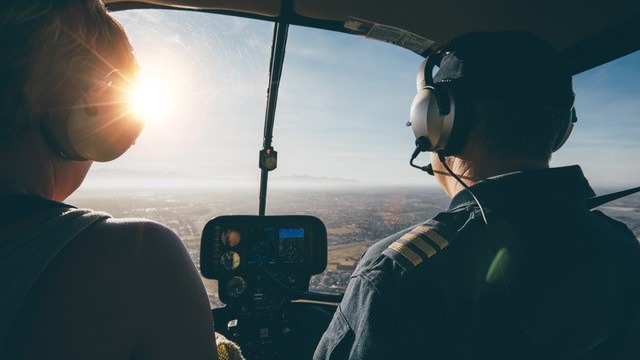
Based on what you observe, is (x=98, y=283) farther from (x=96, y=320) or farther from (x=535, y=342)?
(x=535, y=342)

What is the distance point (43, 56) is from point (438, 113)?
0.94 m

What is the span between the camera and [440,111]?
99 centimetres

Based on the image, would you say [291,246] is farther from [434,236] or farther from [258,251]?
[434,236]

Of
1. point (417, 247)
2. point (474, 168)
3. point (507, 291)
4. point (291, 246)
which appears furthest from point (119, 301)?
point (291, 246)

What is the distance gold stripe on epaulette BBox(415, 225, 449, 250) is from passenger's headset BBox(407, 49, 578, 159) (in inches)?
10.8

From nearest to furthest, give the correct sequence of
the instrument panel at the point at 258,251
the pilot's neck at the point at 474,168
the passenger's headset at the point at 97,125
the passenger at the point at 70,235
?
the passenger at the point at 70,235 < the passenger's headset at the point at 97,125 < the pilot's neck at the point at 474,168 < the instrument panel at the point at 258,251

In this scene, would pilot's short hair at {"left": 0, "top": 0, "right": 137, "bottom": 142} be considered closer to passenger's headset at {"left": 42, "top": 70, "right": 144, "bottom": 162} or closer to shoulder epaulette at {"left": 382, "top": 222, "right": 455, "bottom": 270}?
passenger's headset at {"left": 42, "top": 70, "right": 144, "bottom": 162}

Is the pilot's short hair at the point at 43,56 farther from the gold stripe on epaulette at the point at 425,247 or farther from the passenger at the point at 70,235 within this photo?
the gold stripe on epaulette at the point at 425,247

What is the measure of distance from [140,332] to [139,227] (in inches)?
6.4

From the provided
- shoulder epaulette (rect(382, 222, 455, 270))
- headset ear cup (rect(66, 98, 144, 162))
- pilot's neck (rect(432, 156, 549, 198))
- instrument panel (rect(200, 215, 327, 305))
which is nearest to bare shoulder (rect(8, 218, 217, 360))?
headset ear cup (rect(66, 98, 144, 162))

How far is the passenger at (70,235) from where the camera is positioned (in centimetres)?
48

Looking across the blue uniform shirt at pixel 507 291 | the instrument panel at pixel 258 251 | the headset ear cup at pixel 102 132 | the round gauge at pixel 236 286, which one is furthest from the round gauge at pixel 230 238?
the blue uniform shirt at pixel 507 291

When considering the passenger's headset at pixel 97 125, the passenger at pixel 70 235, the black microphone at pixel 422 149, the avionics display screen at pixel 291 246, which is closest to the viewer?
the passenger at pixel 70 235

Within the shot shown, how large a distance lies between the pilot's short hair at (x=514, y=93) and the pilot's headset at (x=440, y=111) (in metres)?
0.02
